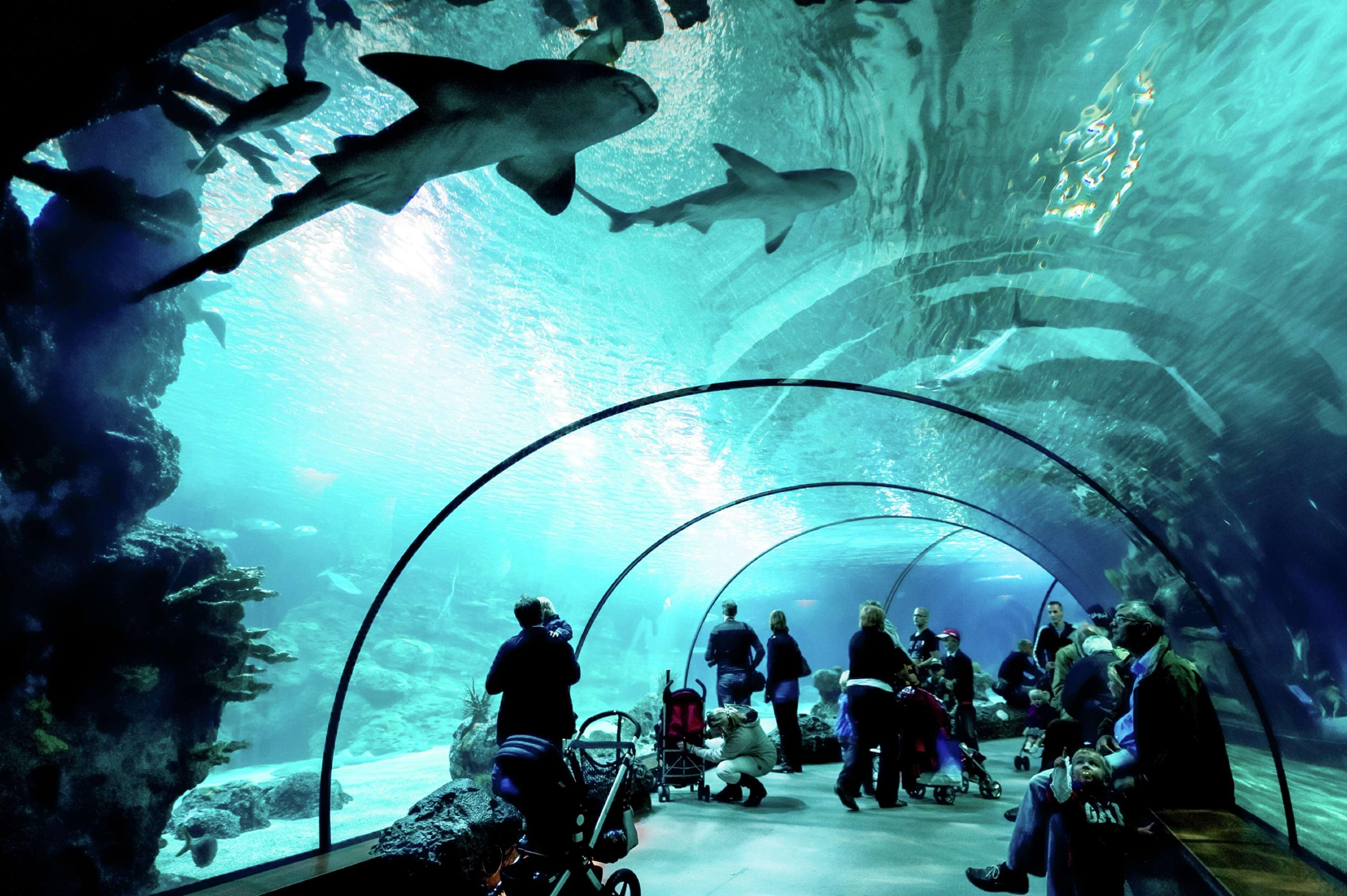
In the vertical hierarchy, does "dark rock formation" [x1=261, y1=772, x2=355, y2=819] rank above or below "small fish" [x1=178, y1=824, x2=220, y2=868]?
below

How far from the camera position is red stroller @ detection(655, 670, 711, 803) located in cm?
666

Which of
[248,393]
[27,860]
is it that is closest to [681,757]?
[27,860]

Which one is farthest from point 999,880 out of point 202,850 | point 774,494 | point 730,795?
point 202,850

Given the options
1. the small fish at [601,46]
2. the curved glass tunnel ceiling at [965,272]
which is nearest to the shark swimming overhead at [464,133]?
the small fish at [601,46]

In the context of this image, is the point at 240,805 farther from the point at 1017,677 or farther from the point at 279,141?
the point at 1017,677

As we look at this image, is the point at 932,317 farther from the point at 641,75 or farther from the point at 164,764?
the point at 164,764

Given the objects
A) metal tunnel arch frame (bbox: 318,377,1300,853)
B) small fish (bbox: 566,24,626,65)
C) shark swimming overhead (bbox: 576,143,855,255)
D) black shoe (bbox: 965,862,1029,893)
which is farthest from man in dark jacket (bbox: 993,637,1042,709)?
small fish (bbox: 566,24,626,65)

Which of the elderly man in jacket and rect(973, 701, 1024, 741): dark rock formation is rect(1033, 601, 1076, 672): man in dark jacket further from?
rect(973, 701, 1024, 741): dark rock formation

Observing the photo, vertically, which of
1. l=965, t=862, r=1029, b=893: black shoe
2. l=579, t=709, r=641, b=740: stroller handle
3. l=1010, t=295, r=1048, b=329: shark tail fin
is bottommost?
l=965, t=862, r=1029, b=893: black shoe

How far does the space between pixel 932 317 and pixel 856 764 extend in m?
4.50

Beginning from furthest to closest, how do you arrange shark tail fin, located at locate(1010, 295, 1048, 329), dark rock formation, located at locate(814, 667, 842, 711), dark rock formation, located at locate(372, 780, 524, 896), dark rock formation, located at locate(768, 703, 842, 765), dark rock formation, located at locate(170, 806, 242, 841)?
1. dark rock formation, located at locate(814, 667, 842, 711)
2. dark rock formation, located at locate(170, 806, 242, 841)
3. dark rock formation, located at locate(768, 703, 842, 765)
4. shark tail fin, located at locate(1010, 295, 1048, 329)
5. dark rock formation, located at locate(372, 780, 524, 896)

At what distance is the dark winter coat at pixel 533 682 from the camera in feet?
14.5

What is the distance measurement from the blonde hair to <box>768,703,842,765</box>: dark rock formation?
334 cm

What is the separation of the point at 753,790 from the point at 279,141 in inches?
294
